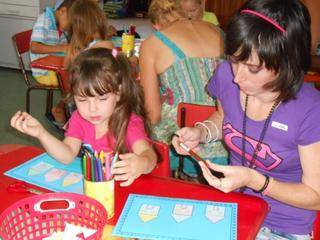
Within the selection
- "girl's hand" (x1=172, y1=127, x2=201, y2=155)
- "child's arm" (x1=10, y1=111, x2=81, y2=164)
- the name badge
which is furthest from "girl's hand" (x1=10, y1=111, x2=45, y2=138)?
the name badge

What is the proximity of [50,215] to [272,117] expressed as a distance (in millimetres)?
661

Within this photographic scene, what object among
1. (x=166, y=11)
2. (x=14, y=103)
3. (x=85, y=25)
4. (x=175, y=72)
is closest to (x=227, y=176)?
(x=175, y=72)

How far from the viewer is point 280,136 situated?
1.25m

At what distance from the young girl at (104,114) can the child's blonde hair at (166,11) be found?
32.6 inches

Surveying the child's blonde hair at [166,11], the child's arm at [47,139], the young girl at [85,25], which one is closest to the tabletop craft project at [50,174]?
the child's arm at [47,139]

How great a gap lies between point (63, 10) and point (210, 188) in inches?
98.9

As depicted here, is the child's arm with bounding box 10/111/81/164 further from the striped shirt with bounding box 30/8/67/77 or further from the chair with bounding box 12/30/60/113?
the striped shirt with bounding box 30/8/67/77

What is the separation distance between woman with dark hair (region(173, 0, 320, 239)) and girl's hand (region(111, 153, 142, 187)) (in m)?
0.16

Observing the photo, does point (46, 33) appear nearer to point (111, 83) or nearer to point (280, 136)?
point (111, 83)

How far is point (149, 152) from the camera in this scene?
4.62ft

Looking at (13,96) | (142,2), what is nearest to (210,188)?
(13,96)

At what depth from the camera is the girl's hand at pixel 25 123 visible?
1265mm

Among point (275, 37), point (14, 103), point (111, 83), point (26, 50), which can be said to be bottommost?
point (14, 103)

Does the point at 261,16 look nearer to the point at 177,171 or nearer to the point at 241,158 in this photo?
the point at 241,158
